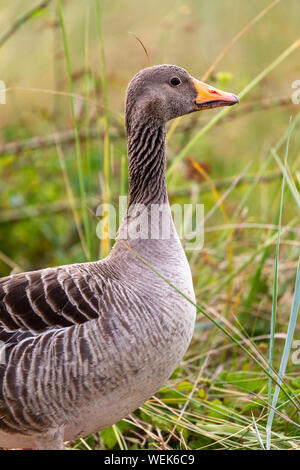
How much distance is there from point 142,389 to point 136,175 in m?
1.14

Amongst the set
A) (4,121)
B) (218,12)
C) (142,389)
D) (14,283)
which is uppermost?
(218,12)

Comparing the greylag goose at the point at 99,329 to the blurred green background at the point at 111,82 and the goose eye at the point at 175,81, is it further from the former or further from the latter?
the blurred green background at the point at 111,82

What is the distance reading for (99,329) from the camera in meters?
3.05

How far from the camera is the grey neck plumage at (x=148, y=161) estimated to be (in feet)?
11.1

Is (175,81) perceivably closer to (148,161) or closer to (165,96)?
(165,96)

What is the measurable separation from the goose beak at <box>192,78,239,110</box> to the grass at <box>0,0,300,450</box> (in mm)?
366

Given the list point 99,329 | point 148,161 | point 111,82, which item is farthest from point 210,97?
point 111,82

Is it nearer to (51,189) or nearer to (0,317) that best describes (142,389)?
(0,317)

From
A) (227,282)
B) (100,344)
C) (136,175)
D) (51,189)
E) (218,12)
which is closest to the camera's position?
(100,344)

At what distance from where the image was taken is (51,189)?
6719 mm

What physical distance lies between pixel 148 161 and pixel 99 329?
957 millimetres

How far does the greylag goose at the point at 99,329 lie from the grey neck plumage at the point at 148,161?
0.05 feet

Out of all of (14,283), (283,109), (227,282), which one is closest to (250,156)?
(283,109)
